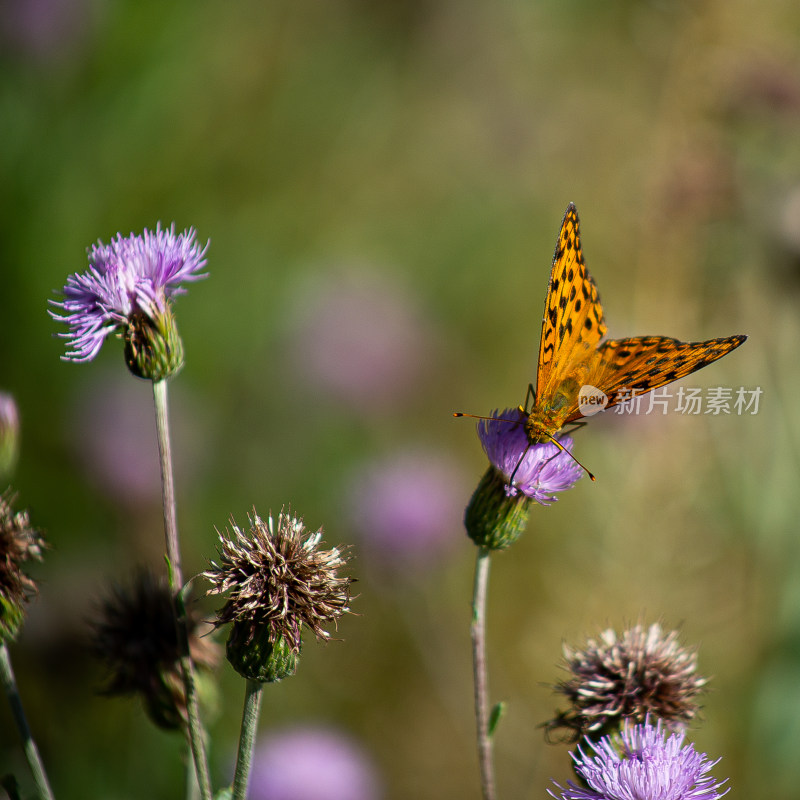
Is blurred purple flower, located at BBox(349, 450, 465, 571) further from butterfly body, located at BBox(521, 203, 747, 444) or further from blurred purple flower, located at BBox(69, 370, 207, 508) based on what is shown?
butterfly body, located at BBox(521, 203, 747, 444)

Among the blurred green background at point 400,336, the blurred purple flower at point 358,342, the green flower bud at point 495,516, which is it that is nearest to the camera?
the green flower bud at point 495,516

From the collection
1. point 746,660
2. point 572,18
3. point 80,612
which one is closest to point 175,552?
point 80,612

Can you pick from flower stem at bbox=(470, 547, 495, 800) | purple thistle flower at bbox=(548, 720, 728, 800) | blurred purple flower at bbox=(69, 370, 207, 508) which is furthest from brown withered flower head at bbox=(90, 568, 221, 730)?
blurred purple flower at bbox=(69, 370, 207, 508)

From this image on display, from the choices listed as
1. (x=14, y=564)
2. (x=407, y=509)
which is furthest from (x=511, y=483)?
(x=407, y=509)

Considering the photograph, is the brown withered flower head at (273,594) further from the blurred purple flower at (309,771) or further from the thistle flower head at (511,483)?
the blurred purple flower at (309,771)

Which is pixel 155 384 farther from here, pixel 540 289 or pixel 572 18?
pixel 572 18

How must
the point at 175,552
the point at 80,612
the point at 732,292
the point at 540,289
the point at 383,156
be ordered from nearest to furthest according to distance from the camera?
the point at 175,552
the point at 80,612
the point at 732,292
the point at 540,289
the point at 383,156

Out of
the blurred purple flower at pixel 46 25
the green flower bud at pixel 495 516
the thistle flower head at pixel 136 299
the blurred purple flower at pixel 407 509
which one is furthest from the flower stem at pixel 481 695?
the blurred purple flower at pixel 46 25
